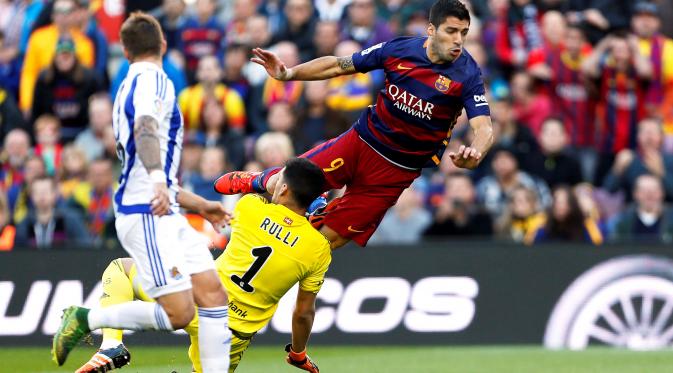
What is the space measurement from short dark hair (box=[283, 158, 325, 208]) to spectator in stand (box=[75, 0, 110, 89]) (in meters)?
7.67

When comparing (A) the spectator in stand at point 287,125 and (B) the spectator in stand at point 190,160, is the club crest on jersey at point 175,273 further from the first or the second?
(A) the spectator in stand at point 287,125

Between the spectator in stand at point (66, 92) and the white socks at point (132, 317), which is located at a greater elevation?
the white socks at point (132, 317)

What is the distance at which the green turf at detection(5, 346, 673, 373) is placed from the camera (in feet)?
36.4

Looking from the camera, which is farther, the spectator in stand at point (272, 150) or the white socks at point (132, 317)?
the spectator in stand at point (272, 150)

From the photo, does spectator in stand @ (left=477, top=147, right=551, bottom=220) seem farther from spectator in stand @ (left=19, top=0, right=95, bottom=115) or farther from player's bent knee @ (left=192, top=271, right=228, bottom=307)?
player's bent knee @ (left=192, top=271, right=228, bottom=307)

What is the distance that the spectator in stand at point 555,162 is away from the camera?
14.8 metres

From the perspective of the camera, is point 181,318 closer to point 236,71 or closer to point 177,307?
point 177,307

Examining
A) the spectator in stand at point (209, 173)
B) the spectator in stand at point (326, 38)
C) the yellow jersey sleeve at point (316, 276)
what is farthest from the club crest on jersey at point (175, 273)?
the spectator in stand at point (326, 38)

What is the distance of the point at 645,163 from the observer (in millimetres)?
14766

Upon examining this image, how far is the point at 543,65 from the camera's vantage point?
15.8 meters

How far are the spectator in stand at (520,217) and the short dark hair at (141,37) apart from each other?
6656mm

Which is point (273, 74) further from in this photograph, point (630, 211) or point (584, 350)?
point (630, 211)

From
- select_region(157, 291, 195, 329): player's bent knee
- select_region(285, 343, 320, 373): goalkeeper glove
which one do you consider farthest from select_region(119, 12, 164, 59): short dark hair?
select_region(285, 343, 320, 373): goalkeeper glove

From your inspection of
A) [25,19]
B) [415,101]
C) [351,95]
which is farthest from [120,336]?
[25,19]
